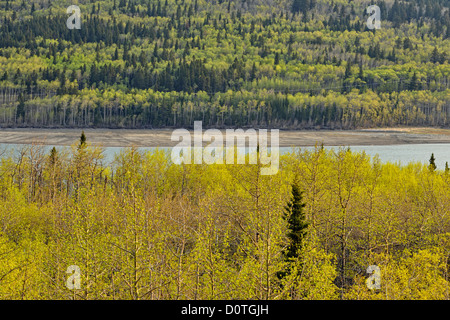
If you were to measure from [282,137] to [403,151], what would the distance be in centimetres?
2789

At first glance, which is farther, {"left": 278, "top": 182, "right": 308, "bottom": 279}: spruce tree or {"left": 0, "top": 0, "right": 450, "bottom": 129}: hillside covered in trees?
{"left": 0, "top": 0, "right": 450, "bottom": 129}: hillside covered in trees

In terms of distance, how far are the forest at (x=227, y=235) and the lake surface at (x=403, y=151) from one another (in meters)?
28.7

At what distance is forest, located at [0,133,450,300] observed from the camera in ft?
83.5

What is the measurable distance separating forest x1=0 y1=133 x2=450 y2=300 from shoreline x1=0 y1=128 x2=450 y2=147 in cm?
4606

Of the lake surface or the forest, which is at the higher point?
the forest

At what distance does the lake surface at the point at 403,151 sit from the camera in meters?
93.9

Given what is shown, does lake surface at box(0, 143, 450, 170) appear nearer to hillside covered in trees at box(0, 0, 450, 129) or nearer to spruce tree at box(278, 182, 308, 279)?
hillside covered in trees at box(0, 0, 450, 129)

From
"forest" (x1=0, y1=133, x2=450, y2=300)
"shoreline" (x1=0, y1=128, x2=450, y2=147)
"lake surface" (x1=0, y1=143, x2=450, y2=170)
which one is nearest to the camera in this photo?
"forest" (x1=0, y1=133, x2=450, y2=300)
